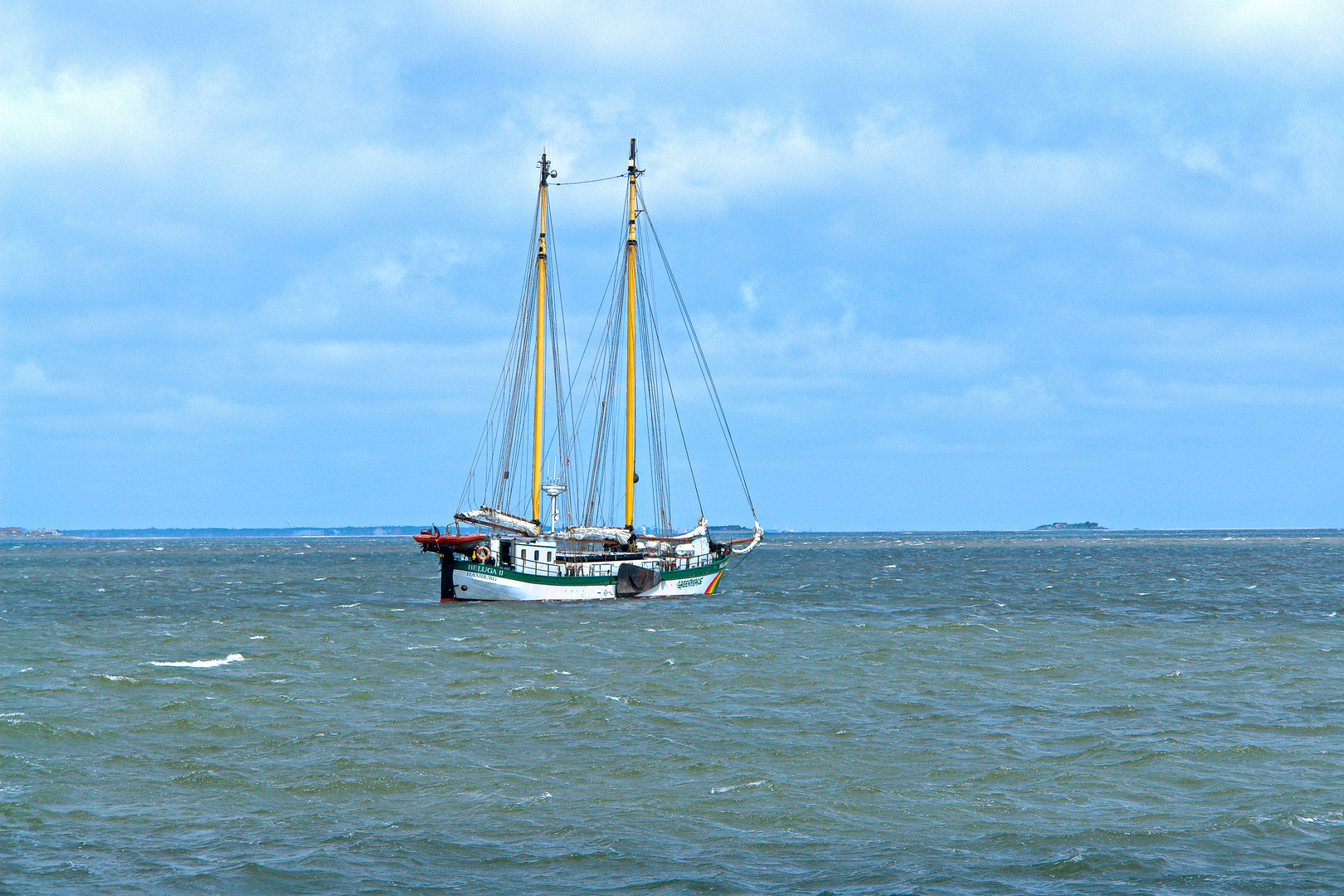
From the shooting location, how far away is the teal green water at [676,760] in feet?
58.5

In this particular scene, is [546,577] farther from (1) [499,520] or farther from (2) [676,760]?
(2) [676,760]

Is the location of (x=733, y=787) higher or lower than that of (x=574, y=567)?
lower

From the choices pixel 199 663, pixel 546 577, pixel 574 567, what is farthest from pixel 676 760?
pixel 574 567

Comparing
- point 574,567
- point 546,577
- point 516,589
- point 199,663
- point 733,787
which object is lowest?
point 733,787

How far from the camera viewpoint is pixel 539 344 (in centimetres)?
8038

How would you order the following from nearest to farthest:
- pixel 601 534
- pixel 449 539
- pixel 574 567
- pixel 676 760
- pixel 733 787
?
pixel 733 787 → pixel 676 760 → pixel 449 539 → pixel 574 567 → pixel 601 534

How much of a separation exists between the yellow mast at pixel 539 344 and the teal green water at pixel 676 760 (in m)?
26.5

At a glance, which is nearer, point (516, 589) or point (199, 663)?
point (199, 663)

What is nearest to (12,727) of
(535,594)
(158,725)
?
(158,725)

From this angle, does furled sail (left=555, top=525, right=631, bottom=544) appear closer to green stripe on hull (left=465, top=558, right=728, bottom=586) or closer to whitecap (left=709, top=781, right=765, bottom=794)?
green stripe on hull (left=465, top=558, right=728, bottom=586)

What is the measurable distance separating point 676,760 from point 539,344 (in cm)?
5764

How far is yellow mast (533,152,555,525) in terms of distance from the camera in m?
79.3

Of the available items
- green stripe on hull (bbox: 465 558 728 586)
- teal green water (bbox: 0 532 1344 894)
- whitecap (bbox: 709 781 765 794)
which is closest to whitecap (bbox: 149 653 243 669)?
teal green water (bbox: 0 532 1344 894)

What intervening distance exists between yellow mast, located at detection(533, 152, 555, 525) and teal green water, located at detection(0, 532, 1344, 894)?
26481 mm
